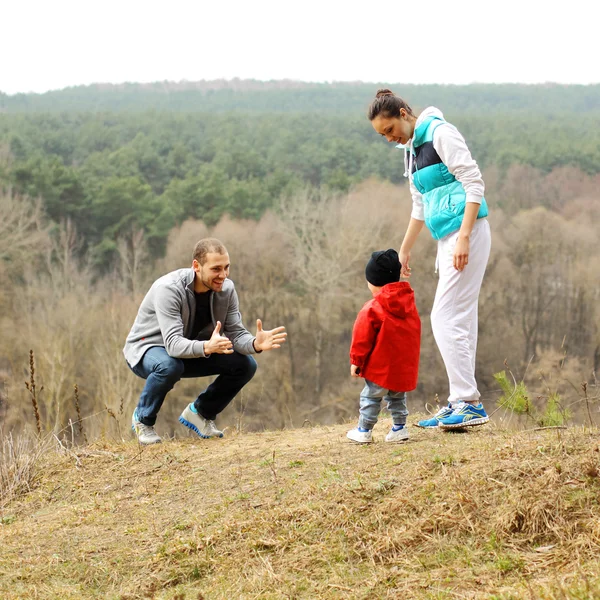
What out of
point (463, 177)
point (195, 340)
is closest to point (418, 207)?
point (463, 177)

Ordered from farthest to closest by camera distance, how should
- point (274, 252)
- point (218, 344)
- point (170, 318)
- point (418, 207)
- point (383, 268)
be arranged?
point (274, 252)
point (170, 318)
point (218, 344)
point (418, 207)
point (383, 268)

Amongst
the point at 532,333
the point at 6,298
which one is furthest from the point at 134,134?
the point at 532,333

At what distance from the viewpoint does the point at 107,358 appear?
102 feet

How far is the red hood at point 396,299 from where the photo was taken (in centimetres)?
445

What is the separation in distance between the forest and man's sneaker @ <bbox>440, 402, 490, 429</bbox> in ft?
61.4

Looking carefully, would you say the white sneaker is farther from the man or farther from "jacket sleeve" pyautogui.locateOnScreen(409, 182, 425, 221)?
"jacket sleeve" pyautogui.locateOnScreen(409, 182, 425, 221)

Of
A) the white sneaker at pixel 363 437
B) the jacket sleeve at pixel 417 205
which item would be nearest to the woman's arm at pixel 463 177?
the jacket sleeve at pixel 417 205

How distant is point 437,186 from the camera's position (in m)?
4.63

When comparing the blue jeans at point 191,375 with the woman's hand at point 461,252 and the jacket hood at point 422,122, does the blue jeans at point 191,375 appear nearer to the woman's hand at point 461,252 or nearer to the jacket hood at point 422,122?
the woman's hand at point 461,252

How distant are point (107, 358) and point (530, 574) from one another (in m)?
29.5

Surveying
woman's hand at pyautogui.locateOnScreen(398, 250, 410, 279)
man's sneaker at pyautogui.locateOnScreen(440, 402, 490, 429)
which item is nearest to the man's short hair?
woman's hand at pyautogui.locateOnScreen(398, 250, 410, 279)

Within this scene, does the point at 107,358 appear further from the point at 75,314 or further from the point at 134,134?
the point at 134,134

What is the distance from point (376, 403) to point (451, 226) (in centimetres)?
110

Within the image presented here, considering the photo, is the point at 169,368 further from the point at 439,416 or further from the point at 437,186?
the point at 437,186
